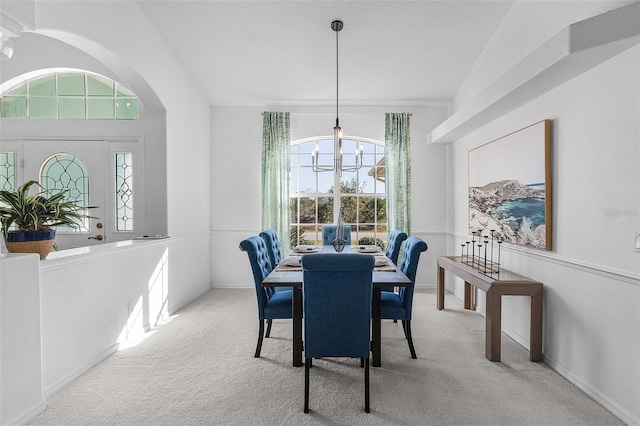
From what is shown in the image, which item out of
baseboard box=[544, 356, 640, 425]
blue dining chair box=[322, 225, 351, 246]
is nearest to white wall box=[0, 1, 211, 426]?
blue dining chair box=[322, 225, 351, 246]

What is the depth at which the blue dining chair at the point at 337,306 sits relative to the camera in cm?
209

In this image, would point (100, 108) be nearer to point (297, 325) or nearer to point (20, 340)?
point (20, 340)

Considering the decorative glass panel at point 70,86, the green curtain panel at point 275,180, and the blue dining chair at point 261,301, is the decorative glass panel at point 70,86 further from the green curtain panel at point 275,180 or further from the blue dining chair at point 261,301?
the blue dining chair at point 261,301

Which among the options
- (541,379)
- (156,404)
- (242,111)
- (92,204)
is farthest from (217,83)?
(541,379)

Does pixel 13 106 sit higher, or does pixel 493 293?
pixel 13 106

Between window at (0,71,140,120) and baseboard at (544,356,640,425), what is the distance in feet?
16.0

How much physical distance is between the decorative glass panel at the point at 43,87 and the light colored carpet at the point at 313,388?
318 cm

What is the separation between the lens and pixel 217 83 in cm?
482

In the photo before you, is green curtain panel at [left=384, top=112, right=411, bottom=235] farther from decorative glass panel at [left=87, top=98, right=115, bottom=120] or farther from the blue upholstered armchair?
decorative glass panel at [left=87, top=98, right=115, bottom=120]

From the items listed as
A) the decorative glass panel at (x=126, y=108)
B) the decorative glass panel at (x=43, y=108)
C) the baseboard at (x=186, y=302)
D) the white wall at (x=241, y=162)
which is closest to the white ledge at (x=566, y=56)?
the white wall at (x=241, y=162)

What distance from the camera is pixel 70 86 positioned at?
4.05 meters

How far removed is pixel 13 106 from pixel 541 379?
607cm

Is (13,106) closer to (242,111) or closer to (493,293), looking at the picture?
(242,111)

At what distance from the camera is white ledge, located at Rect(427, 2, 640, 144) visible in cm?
193
